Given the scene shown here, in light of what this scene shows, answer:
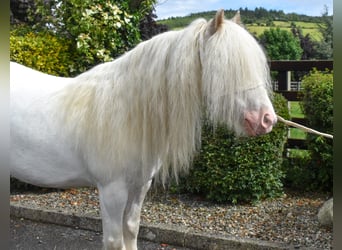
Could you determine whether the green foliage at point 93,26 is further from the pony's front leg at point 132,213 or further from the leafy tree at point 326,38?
the pony's front leg at point 132,213

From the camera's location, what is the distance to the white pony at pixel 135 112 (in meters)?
1.79

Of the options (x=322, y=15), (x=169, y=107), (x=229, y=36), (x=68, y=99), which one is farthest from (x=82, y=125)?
(x=322, y=15)

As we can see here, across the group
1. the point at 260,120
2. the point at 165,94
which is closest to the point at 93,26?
the point at 165,94

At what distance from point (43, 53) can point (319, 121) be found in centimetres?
320

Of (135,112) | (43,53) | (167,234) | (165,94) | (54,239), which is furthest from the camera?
(43,53)

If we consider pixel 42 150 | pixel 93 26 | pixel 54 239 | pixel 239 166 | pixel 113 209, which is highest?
pixel 93 26

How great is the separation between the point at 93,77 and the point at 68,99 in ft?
0.59

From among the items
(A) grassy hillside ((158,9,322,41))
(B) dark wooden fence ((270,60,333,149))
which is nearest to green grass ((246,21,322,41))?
(A) grassy hillside ((158,9,322,41))

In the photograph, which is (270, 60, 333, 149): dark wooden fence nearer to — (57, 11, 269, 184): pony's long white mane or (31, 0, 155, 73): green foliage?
(31, 0, 155, 73): green foliage

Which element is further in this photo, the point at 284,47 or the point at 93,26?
the point at 284,47

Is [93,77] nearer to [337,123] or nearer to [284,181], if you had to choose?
[337,123]

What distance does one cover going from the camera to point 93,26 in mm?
5086

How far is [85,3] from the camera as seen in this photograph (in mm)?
5066

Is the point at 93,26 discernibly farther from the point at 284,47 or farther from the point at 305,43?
the point at 305,43
